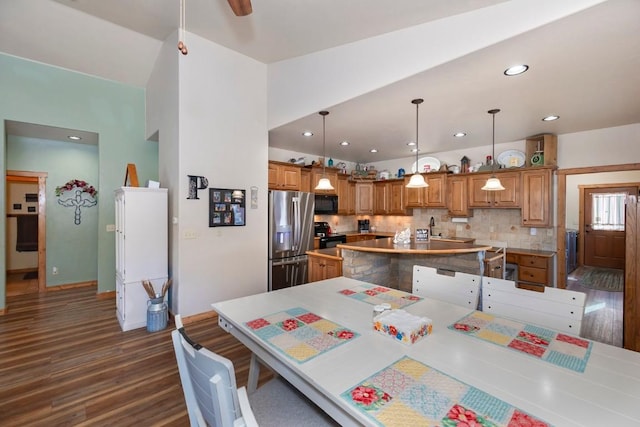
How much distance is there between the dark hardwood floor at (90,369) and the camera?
194 cm

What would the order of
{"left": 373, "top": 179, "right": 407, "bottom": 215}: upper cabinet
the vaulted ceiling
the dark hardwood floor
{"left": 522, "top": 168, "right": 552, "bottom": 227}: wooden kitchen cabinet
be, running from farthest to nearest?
1. {"left": 373, "top": 179, "right": 407, "bottom": 215}: upper cabinet
2. {"left": 522, "top": 168, "right": 552, "bottom": 227}: wooden kitchen cabinet
3. the vaulted ceiling
4. the dark hardwood floor

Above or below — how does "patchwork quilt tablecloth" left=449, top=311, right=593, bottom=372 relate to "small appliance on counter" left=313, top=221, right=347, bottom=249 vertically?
below

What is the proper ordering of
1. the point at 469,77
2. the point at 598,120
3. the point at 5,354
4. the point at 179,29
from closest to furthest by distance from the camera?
the point at 469,77
the point at 5,354
the point at 179,29
the point at 598,120

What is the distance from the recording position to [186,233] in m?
3.44

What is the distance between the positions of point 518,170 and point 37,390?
6245mm

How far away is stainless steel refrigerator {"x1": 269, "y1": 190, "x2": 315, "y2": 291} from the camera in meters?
4.32

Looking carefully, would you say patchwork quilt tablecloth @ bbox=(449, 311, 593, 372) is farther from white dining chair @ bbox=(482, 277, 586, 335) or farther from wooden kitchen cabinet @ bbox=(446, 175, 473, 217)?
wooden kitchen cabinet @ bbox=(446, 175, 473, 217)

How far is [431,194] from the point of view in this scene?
5504mm

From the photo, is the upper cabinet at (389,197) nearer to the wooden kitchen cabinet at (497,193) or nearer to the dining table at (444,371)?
the wooden kitchen cabinet at (497,193)

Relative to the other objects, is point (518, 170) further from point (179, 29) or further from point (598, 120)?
point (179, 29)

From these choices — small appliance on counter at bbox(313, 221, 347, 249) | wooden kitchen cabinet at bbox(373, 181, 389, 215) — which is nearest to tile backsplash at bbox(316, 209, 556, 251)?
wooden kitchen cabinet at bbox(373, 181, 389, 215)

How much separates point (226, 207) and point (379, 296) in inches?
99.3

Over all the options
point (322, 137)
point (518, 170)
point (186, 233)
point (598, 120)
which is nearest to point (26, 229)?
point (186, 233)

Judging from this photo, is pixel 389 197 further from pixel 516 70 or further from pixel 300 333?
pixel 300 333
